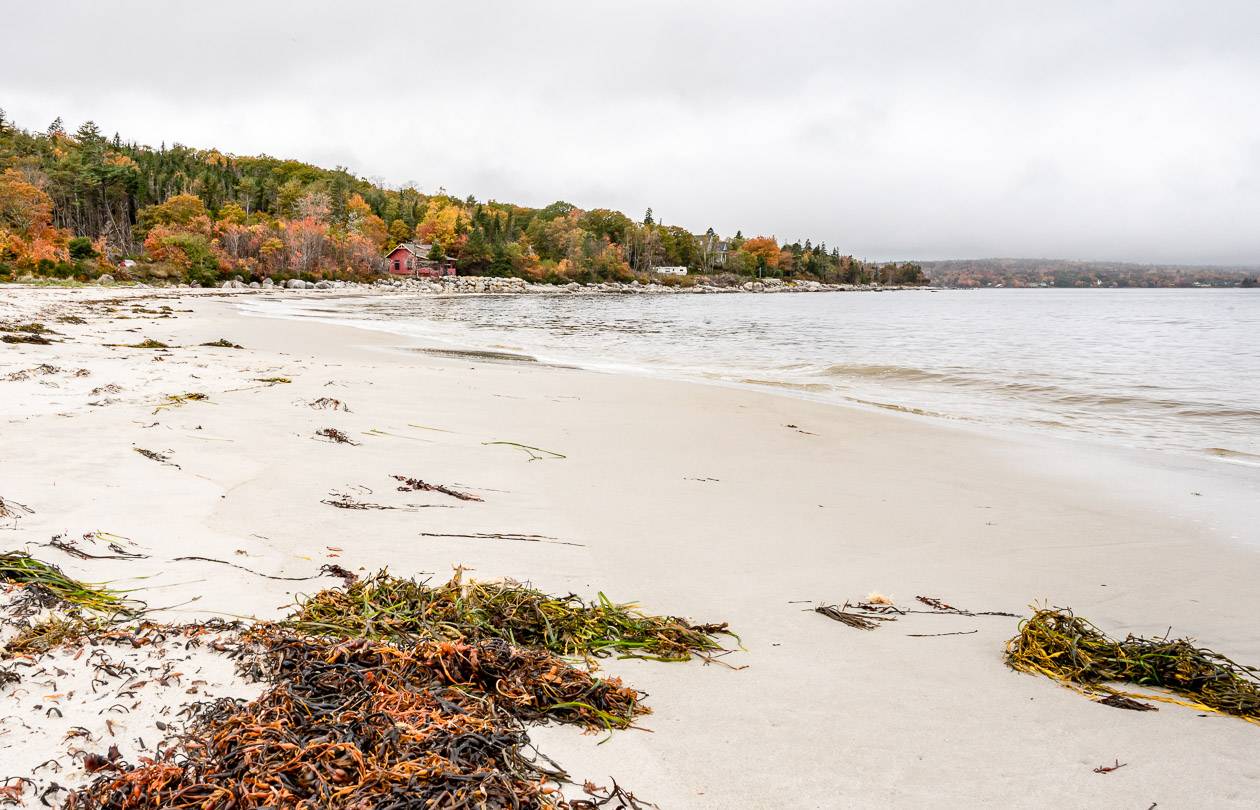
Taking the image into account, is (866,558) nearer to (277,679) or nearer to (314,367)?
(277,679)

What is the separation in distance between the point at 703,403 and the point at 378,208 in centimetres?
10628

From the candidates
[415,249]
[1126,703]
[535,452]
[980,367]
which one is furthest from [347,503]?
[415,249]

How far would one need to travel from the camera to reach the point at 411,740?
1753 millimetres

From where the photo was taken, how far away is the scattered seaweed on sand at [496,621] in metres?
2.45

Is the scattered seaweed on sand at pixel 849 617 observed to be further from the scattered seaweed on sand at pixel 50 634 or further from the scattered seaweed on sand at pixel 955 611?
the scattered seaweed on sand at pixel 50 634

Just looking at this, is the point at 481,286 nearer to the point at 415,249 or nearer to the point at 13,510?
the point at 415,249

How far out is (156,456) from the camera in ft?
14.8

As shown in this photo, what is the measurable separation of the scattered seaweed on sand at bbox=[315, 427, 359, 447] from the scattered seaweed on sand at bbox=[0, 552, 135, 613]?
3000 millimetres

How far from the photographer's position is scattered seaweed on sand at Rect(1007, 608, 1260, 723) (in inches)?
98.0

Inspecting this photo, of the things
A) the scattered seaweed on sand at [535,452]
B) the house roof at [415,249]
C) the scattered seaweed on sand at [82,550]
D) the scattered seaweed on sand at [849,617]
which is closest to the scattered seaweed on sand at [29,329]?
the scattered seaweed on sand at [535,452]

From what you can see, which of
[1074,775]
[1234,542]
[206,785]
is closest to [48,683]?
[206,785]

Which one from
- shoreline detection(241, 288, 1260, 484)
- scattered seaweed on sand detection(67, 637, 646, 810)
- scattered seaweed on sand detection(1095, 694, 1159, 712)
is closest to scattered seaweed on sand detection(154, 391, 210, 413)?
scattered seaweed on sand detection(67, 637, 646, 810)

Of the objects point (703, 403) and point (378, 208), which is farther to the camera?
point (378, 208)

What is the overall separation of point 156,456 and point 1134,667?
18.3 ft
